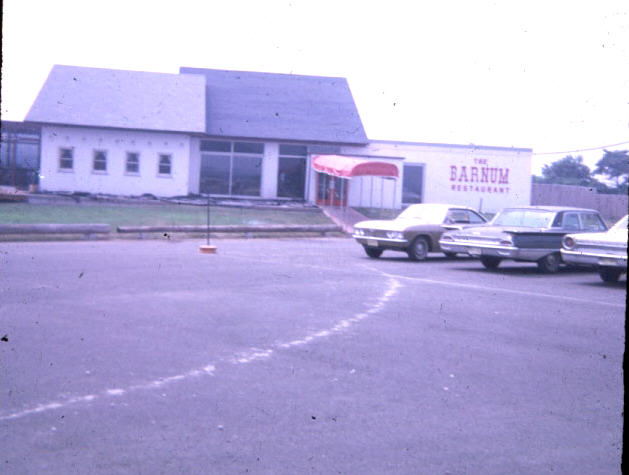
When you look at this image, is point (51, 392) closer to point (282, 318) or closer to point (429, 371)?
point (429, 371)

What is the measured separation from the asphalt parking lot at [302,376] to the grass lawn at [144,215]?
13279mm

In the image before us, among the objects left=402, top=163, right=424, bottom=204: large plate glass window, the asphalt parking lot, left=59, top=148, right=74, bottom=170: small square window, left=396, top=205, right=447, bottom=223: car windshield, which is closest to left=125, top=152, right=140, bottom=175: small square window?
left=59, top=148, right=74, bottom=170: small square window

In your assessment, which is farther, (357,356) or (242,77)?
(242,77)

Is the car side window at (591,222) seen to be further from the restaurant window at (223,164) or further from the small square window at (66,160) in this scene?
the small square window at (66,160)

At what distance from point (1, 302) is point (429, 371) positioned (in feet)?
19.9

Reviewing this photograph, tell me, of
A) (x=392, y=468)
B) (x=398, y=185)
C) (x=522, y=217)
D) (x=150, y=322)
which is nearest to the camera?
(x=392, y=468)

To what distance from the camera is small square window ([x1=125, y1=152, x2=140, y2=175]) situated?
37.8m

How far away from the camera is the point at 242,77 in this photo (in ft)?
140

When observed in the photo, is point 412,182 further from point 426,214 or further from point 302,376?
point 302,376

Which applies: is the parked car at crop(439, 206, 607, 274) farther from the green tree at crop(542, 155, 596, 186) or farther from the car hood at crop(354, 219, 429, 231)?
the green tree at crop(542, 155, 596, 186)

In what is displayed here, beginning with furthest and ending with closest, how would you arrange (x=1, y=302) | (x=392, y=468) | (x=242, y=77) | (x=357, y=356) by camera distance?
1. (x=242, y=77)
2. (x=1, y=302)
3. (x=357, y=356)
4. (x=392, y=468)

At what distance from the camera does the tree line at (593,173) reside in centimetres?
3306

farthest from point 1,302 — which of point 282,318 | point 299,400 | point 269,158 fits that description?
point 269,158

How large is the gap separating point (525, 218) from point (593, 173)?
22389mm
